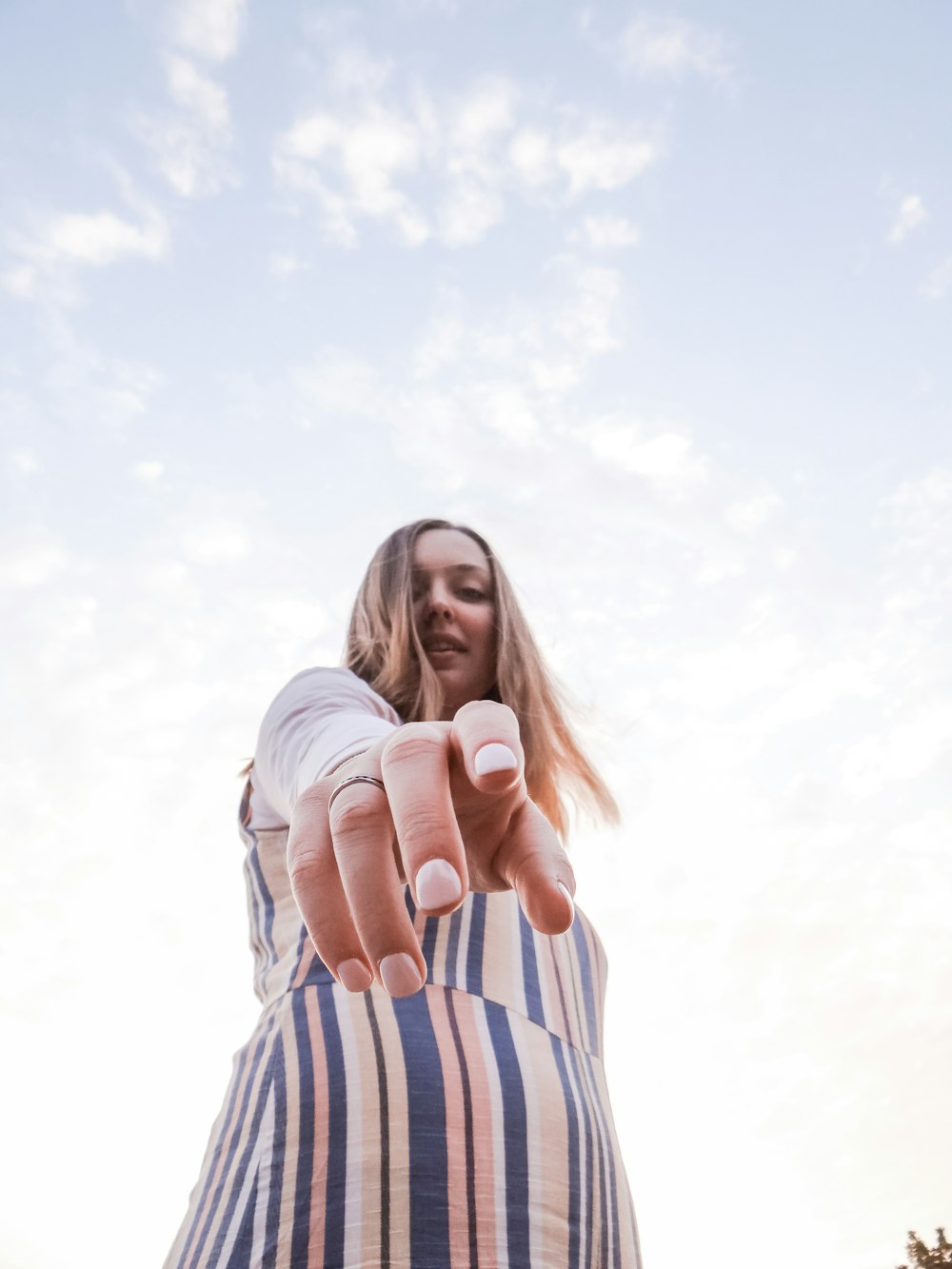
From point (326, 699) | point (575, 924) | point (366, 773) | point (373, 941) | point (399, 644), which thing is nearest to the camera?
point (373, 941)

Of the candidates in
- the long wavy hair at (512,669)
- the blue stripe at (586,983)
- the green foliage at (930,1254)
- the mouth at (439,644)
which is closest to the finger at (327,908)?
the blue stripe at (586,983)

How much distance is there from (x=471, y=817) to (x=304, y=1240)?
2.53ft

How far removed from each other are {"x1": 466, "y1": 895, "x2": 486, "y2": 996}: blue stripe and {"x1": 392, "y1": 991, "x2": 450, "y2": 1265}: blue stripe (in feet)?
0.51

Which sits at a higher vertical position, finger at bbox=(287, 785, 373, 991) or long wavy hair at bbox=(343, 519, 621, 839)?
long wavy hair at bbox=(343, 519, 621, 839)

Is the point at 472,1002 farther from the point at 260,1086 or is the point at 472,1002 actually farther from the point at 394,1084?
the point at 260,1086

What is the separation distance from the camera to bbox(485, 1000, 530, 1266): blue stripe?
52.2 inches

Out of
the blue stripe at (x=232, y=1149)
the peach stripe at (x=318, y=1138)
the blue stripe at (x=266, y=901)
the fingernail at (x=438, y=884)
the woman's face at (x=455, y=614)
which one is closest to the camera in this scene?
the fingernail at (x=438, y=884)

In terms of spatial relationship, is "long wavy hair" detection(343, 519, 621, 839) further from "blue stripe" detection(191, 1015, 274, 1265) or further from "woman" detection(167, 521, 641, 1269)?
"blue stripe" detection(191, 1015, 274, 1265)

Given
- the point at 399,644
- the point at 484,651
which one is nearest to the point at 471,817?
the point at 399,644

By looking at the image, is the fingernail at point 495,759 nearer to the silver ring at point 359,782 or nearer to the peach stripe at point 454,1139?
the silver ring at point 359,782

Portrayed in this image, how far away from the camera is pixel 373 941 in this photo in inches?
33.3

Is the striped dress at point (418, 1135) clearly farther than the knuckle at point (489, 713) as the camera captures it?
Yes

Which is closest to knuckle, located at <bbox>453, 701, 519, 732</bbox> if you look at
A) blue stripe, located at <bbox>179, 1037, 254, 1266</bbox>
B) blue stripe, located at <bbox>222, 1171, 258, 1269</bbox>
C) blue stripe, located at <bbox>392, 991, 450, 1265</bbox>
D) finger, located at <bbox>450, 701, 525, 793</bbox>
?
finger, located at <bbox>450, 701, 525, 793</bbox>

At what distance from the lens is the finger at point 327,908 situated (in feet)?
2.97
